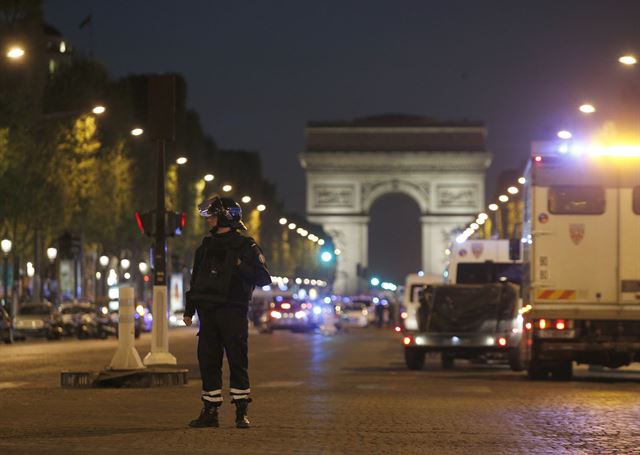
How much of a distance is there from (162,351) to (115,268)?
194ft

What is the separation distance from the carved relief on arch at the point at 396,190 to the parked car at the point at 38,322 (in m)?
80.3

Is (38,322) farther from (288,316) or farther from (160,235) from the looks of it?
(160,235)

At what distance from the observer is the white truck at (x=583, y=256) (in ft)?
73.9

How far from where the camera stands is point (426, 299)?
27922 millimetres

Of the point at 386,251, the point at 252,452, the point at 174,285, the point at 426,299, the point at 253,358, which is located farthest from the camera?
the point at 386,251

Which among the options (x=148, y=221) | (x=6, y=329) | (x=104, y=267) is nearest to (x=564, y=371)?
(x=148, y=221)

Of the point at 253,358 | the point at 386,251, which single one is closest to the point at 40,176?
the point at 253,358

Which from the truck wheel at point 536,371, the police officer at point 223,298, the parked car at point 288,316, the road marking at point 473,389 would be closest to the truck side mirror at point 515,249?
the truck wheel at point 536,371

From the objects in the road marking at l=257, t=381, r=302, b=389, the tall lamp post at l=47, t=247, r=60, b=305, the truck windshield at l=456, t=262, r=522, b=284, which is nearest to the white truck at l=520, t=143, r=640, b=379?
the road marking at l=257, t=381, r=302, b=389

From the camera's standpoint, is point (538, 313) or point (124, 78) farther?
point (124, 78)

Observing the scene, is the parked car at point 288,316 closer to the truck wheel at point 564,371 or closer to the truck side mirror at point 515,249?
the truck side mirror at point 515,249

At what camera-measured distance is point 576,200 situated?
22.8 meters

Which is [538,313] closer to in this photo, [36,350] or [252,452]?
[252,452]

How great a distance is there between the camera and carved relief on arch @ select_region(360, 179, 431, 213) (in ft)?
422
